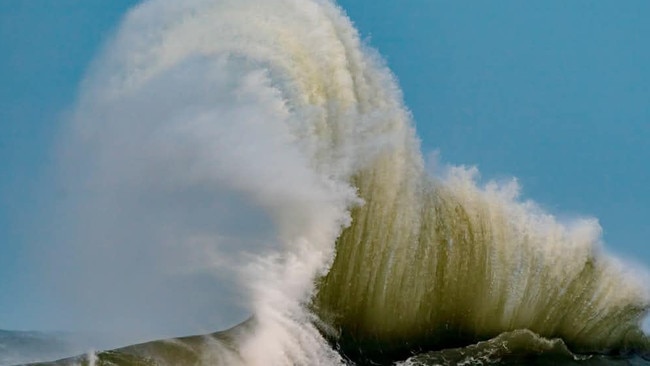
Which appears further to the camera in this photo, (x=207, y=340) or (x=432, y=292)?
(x=432, y=292)

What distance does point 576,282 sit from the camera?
18.0m

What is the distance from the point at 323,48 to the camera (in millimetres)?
17438

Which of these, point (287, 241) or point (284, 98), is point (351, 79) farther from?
point (287, 241)

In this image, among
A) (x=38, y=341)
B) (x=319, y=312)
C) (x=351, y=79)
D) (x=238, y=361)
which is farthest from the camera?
(x=38, y=341)

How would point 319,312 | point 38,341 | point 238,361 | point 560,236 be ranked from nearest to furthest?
point 238,361, point 319,312, point 560,236, point 38,341

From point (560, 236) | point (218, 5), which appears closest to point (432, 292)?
point (560, 236)

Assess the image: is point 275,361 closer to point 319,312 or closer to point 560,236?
point 319,312

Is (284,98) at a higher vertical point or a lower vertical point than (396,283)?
higher

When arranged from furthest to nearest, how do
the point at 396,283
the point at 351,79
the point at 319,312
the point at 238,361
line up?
the point at 351,79, the point at 396,283, the point at 319,312, the point at 238,361

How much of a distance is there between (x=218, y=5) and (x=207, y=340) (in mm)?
9211

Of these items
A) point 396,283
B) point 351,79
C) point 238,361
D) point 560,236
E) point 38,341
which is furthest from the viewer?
point 38,341

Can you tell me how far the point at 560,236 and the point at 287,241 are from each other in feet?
24.3

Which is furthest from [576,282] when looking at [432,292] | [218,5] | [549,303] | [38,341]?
[38,341]

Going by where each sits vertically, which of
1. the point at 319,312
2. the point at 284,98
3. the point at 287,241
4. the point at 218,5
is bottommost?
the point at 319,312
